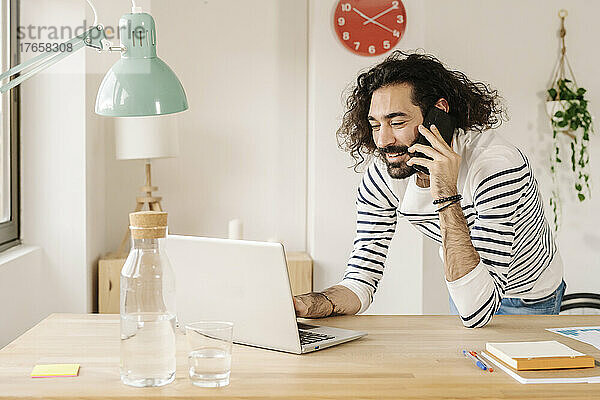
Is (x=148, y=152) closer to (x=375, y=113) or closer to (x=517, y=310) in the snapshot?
(x=375, y=113)

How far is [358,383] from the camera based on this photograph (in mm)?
1332

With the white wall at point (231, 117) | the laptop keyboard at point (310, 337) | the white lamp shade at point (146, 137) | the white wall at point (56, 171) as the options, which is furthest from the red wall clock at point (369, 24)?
the laptop keyboard at point (310, 337)

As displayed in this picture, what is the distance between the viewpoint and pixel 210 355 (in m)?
1.31

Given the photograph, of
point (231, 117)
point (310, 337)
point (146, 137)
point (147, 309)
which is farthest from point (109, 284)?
point (147, 309)

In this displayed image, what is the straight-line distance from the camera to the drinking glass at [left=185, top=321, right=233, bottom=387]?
130cm

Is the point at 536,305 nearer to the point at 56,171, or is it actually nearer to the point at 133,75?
the point at 133,75

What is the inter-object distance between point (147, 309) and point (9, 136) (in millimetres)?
1912

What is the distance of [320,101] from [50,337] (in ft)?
6.54

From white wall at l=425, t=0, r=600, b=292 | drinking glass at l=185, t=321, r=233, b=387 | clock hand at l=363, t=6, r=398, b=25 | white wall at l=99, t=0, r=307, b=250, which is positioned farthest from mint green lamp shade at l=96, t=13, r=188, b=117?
white wall at l=425, t=0, r=600, b=292

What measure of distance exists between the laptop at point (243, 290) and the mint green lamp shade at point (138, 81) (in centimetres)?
29

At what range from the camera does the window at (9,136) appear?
9.47 feet

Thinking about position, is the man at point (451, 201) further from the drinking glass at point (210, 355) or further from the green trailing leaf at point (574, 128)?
the green trailing leaf at point (574, 128)

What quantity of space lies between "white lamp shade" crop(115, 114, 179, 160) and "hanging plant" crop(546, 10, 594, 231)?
6.46 ft

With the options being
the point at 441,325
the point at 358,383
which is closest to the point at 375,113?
the point at 441,325
